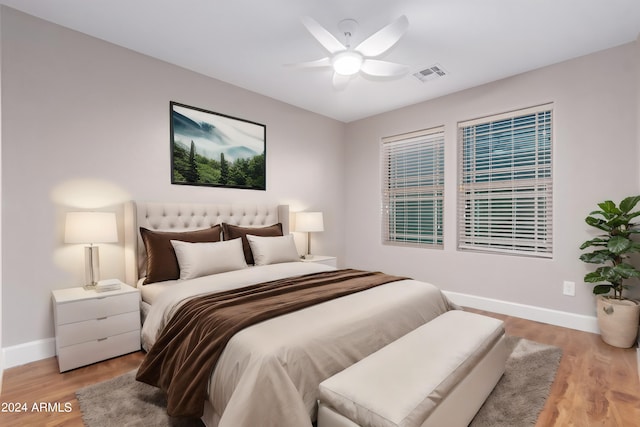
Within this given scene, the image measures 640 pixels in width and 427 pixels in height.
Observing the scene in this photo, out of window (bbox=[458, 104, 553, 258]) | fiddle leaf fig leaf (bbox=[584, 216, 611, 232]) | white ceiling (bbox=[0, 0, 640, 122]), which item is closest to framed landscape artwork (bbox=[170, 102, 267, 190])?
white ceiling (bbox=[0, 0, 640, 122])

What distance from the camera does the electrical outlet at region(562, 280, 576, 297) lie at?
317 centimetres

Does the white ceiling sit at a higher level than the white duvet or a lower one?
higher

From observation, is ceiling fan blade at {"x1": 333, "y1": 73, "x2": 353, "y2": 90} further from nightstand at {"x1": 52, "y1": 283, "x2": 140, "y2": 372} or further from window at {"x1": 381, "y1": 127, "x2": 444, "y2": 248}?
nightstand at {"x1": 52, "y1": 283, "x2": 140, "y2": 372}

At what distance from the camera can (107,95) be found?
113 inches

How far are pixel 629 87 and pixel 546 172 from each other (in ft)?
3.11

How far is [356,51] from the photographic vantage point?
95.7 inches

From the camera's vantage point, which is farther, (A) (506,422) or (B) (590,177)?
(B) (590,177)

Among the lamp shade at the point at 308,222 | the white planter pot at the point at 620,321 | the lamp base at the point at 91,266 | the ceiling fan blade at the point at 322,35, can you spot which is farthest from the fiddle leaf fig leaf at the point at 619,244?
the lamp base at the point at 91,266

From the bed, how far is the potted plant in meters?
1.44

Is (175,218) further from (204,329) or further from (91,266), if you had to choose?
(204,329)

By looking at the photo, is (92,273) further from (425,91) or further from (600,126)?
(600,126)

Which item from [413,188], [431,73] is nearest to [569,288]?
[413,188]

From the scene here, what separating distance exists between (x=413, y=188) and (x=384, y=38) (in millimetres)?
2590

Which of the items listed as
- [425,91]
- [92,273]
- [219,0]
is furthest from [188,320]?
[425,91]
